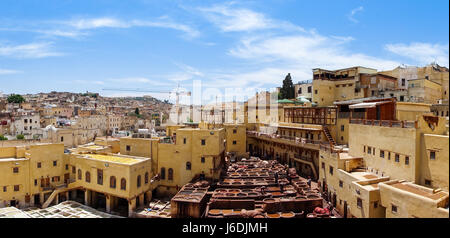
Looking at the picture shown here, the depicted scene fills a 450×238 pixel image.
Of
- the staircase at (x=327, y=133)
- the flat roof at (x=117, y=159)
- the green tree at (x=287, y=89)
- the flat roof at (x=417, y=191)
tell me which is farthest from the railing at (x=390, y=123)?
the green tree at (x=287, y=89)

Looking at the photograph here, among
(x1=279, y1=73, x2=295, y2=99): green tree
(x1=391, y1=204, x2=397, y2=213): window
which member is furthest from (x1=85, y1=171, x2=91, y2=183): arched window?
(x1=279, y1=73, x2=295, y2=99): green tree

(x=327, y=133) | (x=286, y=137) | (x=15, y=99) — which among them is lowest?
(x=286, y=137)

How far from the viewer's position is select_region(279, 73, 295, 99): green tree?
53.1m

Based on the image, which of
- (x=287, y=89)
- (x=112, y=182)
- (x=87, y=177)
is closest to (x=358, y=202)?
(x=112, y=182)

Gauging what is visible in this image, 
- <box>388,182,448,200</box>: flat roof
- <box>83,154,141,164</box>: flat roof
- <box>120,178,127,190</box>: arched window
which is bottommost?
<box>120,178,127,190</box>: arched window

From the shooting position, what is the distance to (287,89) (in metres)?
53.8

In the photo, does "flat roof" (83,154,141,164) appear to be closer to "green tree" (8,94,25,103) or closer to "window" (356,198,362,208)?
"window" (356,198,362,208)

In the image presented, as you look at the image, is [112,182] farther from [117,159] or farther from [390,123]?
[390,123]

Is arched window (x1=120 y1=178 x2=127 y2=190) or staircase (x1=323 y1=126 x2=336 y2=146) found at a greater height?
staircase (x1=323 y1=126 x2=336 y2=146)

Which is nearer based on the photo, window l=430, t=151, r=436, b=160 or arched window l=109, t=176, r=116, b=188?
window l=430, t=151, r=436, b=160

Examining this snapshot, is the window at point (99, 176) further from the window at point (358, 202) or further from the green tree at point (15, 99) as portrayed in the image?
the green tree at point (15, 99)

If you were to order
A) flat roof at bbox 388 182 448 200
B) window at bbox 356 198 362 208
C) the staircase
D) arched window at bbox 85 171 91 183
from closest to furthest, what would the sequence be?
flat roof at bbox 388 182 448 200 → window at bbox 356 198 362 208 → arched window at bbox 85 171 91 183 → the staircase

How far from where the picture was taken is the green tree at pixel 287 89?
174ft

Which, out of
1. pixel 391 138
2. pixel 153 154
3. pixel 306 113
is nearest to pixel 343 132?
pixel 306 113
